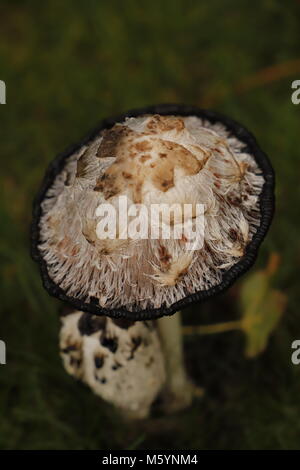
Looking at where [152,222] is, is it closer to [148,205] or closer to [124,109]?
[148,205]

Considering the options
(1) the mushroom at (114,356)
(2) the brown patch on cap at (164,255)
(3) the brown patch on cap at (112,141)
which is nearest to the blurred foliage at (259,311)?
(1) the mushroom at (114,356)

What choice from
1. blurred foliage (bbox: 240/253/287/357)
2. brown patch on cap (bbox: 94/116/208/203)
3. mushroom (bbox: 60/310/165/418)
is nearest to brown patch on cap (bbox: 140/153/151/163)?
brown patch on cap (bbox: 94/116/208/203)

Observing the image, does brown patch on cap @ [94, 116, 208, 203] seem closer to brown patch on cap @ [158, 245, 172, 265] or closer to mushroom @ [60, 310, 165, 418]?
brown patch on cap @ [158, 245, 172, 265]

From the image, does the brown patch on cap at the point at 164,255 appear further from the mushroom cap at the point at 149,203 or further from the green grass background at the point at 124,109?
the green grass background at the point at 124,109

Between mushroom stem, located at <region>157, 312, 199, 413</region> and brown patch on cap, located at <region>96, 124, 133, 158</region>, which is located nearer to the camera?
brown patch on cap, located at <region>96, 124, 133, 158</region>

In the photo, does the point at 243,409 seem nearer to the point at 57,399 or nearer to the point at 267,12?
the point at 57,399

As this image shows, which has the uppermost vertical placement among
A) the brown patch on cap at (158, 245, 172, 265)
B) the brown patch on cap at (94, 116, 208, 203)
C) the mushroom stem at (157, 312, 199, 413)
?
the brown patch on cap at (94, 116, 208, 203)

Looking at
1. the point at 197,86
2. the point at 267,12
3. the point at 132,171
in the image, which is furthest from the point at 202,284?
the point at 267,12
